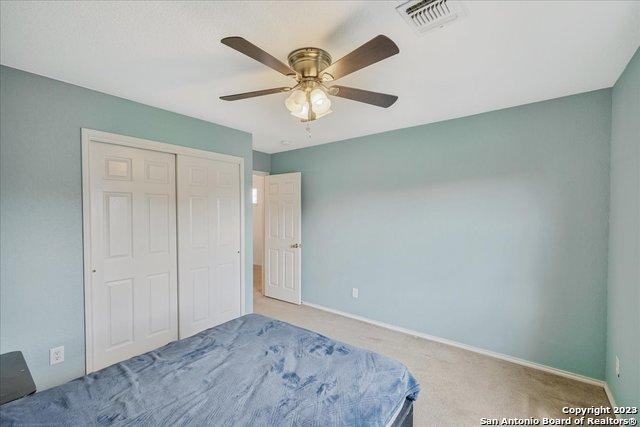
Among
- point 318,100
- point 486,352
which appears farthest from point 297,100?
point 486,352

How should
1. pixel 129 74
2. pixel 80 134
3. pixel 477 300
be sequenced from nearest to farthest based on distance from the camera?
pixel 129 74 → pixel 80 134 → pixel 477 300

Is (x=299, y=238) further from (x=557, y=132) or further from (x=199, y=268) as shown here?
(x=557, y=132)

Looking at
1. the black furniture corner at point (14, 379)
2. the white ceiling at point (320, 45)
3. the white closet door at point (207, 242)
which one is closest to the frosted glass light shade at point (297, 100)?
the white ceiling at point (320, 45)

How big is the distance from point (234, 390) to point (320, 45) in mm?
1909

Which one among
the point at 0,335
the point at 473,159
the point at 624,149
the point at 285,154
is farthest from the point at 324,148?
the point at 0,335

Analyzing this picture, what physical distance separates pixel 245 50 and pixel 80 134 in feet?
5.94

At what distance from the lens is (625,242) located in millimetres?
1833

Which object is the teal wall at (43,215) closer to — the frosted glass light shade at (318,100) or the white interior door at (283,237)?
the frosted glass light shade at (318,100)

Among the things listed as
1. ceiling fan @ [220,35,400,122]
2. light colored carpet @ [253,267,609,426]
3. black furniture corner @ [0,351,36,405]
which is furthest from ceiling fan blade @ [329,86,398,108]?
black furniture corner @ [0,351,36,405]

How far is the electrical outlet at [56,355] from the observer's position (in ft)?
6.81

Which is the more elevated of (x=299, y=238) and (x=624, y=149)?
(x=624, y=149)

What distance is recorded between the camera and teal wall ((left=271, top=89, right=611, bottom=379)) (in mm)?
2285

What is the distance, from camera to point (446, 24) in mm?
1441

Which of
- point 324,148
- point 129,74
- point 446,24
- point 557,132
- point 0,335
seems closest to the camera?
point 446,24
